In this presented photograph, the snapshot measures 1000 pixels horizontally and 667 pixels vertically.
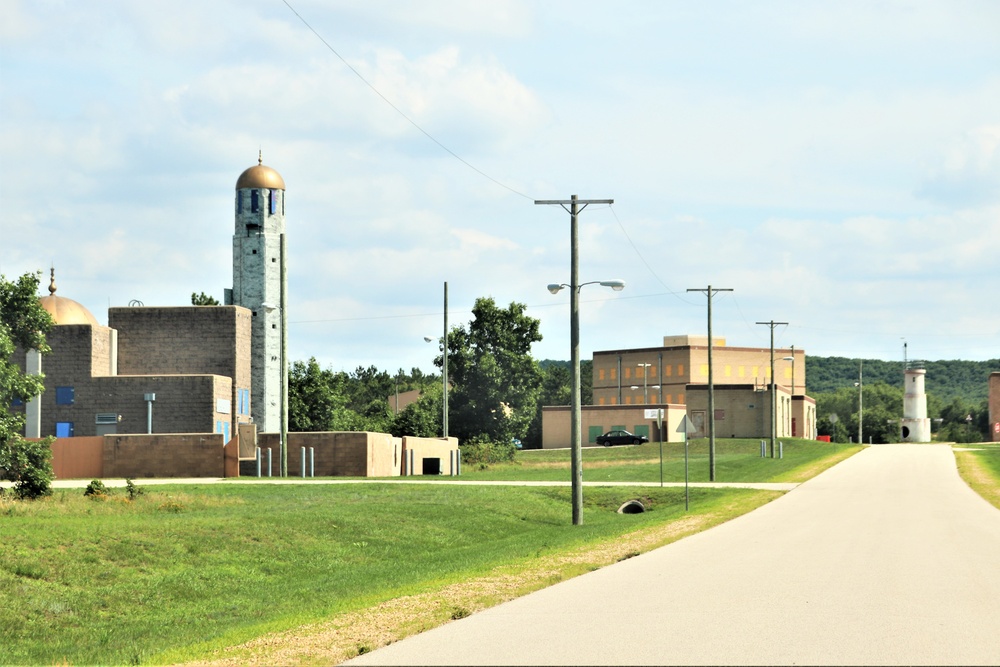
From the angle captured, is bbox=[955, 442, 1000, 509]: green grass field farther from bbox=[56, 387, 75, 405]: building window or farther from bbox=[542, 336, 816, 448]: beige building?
bbox=[56, 387, 75, 405]: building window

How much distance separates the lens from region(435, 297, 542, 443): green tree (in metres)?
93.2

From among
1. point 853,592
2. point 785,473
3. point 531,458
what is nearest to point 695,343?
point 531,458

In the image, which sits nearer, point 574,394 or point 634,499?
point 574,394

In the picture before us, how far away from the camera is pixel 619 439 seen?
10425 cm

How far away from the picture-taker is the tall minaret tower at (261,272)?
237ft

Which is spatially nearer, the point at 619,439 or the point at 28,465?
the point at 28,465

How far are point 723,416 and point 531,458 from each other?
2893cm

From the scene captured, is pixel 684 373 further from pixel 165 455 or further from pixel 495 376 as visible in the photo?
pixel 165 455

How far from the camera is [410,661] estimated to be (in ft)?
33.3

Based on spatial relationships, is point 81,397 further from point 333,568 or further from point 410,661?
point 410,661

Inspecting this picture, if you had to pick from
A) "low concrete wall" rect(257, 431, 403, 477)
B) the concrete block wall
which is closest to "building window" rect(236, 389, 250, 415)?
the concrete block wall

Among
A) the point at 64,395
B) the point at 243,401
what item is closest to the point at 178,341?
the point at 243,401

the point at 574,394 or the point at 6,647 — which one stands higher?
the point at 574,394

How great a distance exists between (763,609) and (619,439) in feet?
301
